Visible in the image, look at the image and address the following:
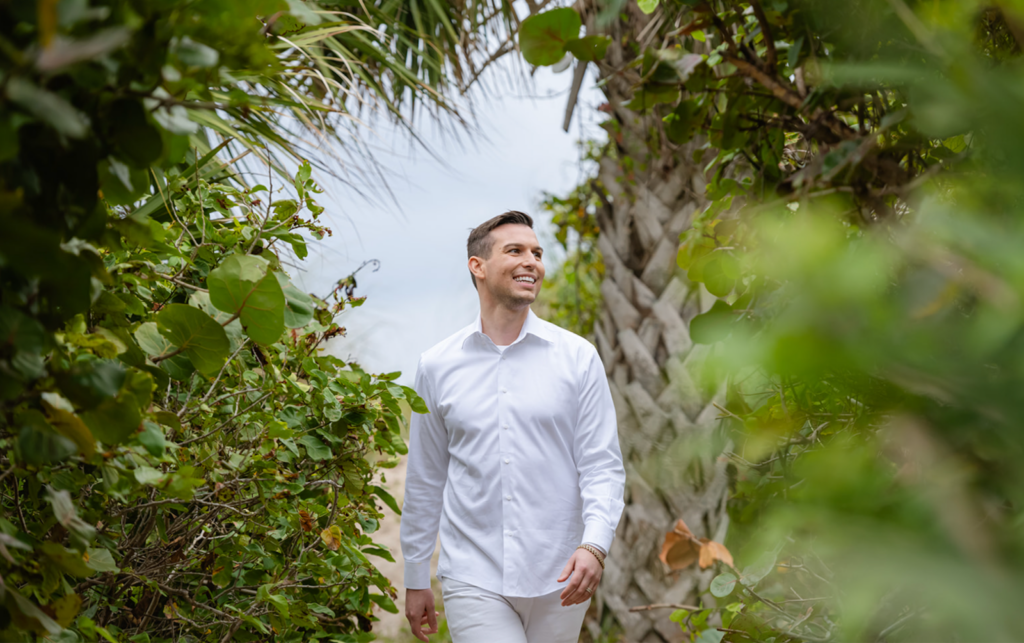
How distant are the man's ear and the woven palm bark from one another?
2.95 ft

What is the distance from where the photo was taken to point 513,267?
7.81 ft

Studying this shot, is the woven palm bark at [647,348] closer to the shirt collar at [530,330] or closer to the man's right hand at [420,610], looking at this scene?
the shirt collar at [530,330]

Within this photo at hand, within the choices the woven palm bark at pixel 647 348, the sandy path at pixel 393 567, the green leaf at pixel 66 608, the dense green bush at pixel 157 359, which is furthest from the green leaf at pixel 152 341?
the sandy path at pixel 393 567

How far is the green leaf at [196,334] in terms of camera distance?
0.90 metres

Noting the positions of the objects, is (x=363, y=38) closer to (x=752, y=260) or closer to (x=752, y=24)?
(x=752, y=24)

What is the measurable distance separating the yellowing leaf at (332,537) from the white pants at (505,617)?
1.44 feet

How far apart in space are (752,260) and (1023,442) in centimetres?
47

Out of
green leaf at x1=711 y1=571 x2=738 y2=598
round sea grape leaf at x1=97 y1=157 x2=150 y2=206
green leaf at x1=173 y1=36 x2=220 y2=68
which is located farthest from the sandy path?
green leaf at x1=173 y1=36 x2=220 y2=68

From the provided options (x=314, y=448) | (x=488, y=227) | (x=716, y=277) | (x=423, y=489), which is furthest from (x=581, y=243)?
(x=716, y=277)

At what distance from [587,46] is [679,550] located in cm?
141

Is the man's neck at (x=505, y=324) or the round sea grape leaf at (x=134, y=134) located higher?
the round sea grape leaf at (x=134, y=134)

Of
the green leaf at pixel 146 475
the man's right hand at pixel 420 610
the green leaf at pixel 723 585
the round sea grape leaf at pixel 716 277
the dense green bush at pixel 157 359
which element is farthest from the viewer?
the man's right hand at pixel 420 610

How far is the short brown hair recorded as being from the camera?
8.26 feet

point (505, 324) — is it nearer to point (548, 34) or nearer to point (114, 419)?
point (548, 34)
